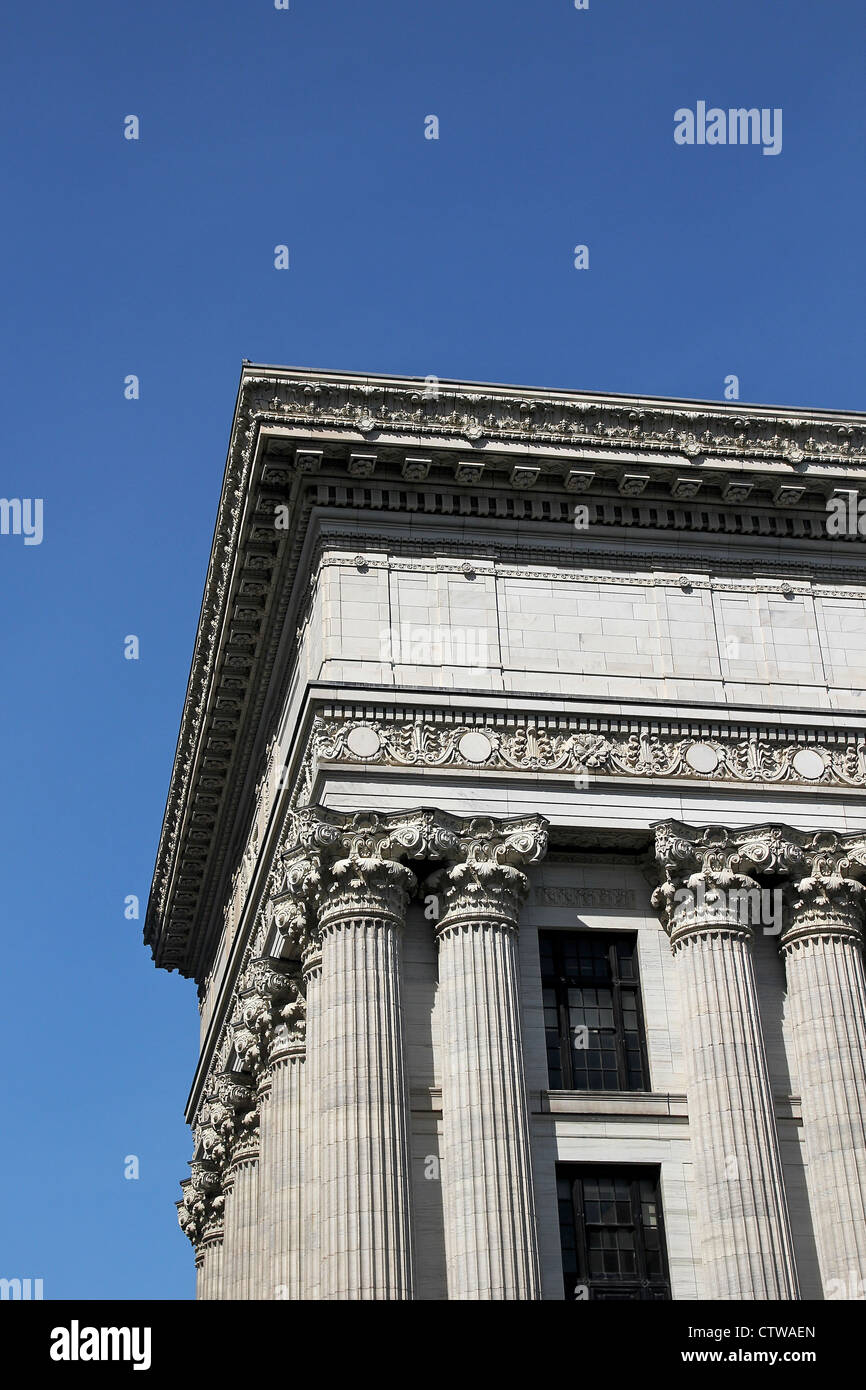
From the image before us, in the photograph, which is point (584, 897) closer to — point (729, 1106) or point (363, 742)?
point (729, 1106)

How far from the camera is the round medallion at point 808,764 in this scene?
1656 inches

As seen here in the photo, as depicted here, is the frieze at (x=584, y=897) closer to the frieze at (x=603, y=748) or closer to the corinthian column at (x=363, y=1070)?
the frieze at (x=603, y=748)

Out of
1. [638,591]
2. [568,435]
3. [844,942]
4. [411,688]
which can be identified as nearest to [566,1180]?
[844,942]

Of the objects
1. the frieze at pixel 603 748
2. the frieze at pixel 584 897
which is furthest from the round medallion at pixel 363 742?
the frieze at pixel 584 897

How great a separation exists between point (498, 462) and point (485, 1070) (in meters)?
13.3

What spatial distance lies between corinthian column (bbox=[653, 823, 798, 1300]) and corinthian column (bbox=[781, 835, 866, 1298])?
1104 mm

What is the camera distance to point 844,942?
4094cm

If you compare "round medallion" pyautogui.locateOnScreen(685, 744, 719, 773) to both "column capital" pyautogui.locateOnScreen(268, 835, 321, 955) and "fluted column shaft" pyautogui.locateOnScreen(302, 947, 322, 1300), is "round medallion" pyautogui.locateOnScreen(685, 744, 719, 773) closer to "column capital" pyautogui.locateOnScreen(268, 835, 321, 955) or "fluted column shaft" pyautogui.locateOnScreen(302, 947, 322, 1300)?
"column capital" pyautogui.locateOnScreen(268, 835, 321, 955)

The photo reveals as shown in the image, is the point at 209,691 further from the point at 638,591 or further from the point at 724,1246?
the point at 724,1246

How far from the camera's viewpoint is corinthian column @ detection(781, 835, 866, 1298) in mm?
38312

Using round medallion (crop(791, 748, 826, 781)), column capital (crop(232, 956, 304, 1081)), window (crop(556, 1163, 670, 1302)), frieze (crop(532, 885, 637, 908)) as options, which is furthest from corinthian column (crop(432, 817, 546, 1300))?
column capital (crop(232, 956, 304, 1081))

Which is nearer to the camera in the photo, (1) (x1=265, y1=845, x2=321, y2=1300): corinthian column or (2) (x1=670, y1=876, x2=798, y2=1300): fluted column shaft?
(2) (x1=670, y1=876, x2=798, y2=1300): fluted column shaft

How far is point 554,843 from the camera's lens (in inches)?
1617
